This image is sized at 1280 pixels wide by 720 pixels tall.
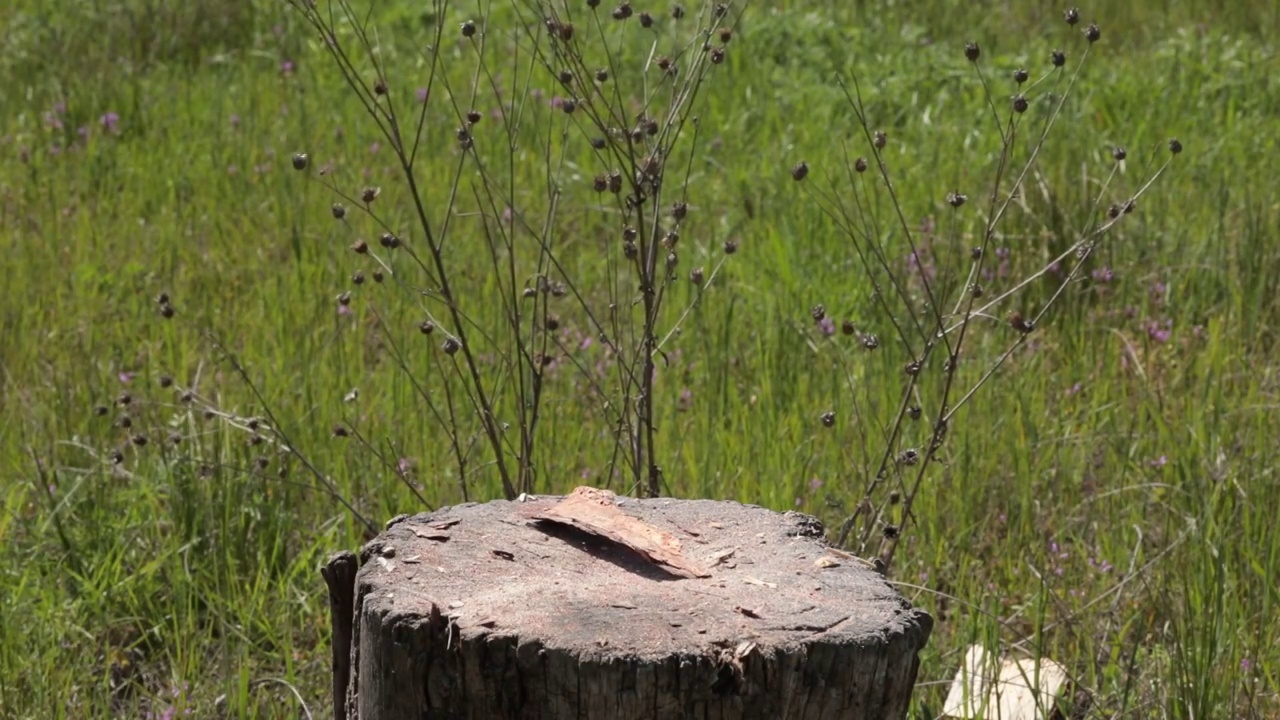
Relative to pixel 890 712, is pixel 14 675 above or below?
below

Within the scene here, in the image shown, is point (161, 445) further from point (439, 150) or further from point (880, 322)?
point (439, 150)

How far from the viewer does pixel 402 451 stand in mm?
4012

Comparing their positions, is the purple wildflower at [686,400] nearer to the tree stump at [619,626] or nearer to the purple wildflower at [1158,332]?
the purple wildflower at [1158,332]

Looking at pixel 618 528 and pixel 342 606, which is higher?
pixel 618 528

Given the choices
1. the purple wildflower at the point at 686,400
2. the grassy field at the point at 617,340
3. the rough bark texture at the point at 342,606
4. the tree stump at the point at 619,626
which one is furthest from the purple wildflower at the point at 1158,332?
the rough bark texture at the point at 342,606

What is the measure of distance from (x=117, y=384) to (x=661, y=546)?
2.58m

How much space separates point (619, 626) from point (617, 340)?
1.23 meters

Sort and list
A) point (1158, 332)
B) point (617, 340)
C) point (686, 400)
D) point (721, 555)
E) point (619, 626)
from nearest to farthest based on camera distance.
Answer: point (619, 626) → point (721, 555) → point (617, 340) → point (686, 400) → point (1158, 332)

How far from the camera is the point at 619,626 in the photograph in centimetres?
201

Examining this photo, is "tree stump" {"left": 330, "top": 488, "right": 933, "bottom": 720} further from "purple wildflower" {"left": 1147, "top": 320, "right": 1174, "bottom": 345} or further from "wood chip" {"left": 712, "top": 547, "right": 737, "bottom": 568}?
"purple wildflower" {"left": 1147, "top": 320, "right": 1174, "bottom": 345}

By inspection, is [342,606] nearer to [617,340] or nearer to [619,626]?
[619,626]

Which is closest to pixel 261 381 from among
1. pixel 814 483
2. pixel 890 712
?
pixel 814 483

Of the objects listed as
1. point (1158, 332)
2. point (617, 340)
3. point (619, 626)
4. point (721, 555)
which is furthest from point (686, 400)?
point (619, 626)

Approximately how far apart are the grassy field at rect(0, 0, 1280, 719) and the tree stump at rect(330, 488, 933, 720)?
2.06 feet
